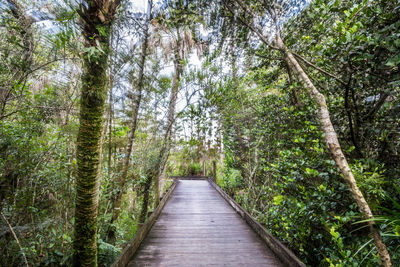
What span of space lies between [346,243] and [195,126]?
3.68 metres

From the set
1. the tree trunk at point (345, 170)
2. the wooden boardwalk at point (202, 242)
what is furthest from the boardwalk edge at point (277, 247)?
the tree trunk at point (345, 170)

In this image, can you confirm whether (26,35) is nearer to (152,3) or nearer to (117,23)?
(117,23)

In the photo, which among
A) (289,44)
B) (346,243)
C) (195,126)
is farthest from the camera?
(195,126)

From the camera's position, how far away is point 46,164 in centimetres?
208

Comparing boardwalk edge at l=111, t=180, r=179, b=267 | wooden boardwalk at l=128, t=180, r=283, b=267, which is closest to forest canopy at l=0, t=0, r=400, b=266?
boardwalk edge at l=111, t=180, r=179, b=267

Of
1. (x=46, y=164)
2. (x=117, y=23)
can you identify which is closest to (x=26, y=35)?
(x=117, y=23)

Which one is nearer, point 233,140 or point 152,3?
point 152,3

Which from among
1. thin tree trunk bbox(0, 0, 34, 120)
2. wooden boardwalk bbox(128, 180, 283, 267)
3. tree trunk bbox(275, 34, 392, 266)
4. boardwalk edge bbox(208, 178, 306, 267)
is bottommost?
wooden boardwalk bbox(128, 180, 283, 267)

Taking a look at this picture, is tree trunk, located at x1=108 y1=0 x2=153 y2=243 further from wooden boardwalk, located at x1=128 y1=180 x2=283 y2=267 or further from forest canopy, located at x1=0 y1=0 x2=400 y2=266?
wooden boardwalk, located at x1=128 y1=180 x2=283 y2=267

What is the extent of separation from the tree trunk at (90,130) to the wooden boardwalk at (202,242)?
2.65ft

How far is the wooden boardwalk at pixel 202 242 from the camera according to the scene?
1.95 meters

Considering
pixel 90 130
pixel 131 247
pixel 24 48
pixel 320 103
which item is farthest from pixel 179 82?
pixel 131 247

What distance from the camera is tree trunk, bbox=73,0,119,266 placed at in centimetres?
135

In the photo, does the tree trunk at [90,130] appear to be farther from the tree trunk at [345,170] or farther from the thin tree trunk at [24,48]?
the tree trunk at [345,170]
